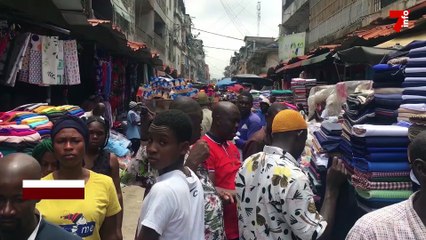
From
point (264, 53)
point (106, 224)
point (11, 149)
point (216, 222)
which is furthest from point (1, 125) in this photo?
point (264, 53)

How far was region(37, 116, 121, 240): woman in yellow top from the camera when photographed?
2.34m

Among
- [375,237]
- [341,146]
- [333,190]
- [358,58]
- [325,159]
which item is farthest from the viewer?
[358,58]

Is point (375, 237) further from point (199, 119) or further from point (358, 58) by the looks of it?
point (358, 58)

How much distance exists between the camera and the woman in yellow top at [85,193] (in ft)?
7.67

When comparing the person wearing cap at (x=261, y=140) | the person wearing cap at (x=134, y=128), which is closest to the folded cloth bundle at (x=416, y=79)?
the person wearing cap at (x=261, y=140)

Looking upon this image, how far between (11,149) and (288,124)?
86.5 inches

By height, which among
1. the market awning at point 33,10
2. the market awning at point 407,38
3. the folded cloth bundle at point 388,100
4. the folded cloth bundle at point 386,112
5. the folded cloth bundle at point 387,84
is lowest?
the folded cloth bundle at point 386,112

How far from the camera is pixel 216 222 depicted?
256cm

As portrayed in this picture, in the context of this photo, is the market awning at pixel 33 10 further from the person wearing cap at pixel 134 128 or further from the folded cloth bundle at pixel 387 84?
the folded cloth bundle at pixel 387 84

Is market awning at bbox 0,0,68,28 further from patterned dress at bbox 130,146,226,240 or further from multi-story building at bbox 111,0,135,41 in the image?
multi-story building at bbox 111,0,135,41

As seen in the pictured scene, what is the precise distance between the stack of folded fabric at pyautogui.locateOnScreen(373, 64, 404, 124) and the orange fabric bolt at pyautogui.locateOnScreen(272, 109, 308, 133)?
18.1 inches

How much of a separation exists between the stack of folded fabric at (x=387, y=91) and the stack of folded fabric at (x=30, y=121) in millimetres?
2679

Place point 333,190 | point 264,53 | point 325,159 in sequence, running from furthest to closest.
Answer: point 264,53, point 325,159, point 333,190

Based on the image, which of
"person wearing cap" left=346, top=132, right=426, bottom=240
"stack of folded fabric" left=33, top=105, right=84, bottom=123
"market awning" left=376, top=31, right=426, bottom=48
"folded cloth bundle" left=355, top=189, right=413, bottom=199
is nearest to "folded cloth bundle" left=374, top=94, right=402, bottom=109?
"folded cloth bundle" left=355, top=189, right=413, bottom=199
